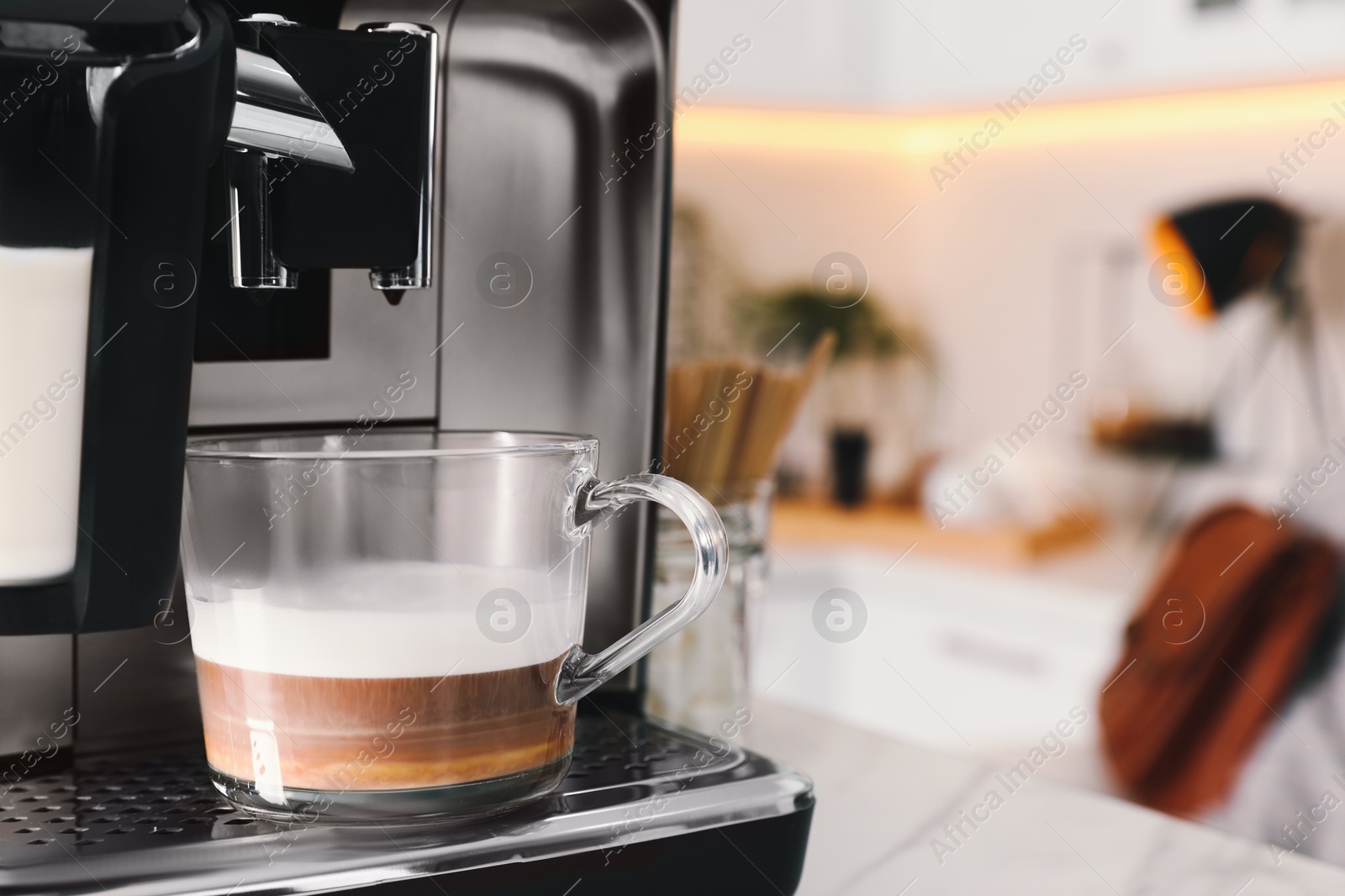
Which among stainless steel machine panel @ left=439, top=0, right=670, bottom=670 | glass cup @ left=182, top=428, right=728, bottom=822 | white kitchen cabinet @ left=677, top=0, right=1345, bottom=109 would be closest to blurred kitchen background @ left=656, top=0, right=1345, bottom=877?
white kitchen cabinet @ left=677, top=0, right=1345, bottom=109

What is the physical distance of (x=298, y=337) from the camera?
1.49 ft

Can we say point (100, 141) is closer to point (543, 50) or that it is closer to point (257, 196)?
point (257, 196)

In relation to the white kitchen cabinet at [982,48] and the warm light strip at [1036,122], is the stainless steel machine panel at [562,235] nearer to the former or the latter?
the white kitchen cabinet at [982,48]

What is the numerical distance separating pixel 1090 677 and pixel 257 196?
151cm

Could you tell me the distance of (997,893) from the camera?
0.44 m

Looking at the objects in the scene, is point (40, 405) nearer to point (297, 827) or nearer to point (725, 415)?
point (297, 827)

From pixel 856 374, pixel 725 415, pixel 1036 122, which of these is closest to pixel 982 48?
pixel 1036 122

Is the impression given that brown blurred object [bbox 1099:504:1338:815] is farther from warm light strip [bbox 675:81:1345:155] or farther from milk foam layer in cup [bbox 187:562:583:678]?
milk foam layer in cup [bbox 187:562:583:678]

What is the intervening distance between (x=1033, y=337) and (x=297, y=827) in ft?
6.30

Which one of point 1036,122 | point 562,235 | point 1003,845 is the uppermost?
point 1036,122

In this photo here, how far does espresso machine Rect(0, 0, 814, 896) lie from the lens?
0.99 ft

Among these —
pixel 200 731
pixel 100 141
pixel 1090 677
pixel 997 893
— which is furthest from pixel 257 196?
pixel 1090 677

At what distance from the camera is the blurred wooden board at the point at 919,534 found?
1834mm

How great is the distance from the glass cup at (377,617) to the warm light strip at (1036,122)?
5.27 ft
